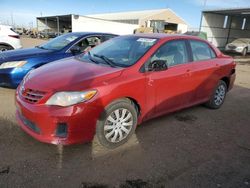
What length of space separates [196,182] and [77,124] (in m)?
1.60

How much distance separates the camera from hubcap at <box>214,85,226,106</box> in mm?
5355

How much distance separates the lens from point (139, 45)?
4082mm

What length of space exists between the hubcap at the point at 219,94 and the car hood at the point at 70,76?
2.88 meters

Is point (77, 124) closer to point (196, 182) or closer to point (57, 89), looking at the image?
point (57, 89)

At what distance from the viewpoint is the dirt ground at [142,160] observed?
2762 mm

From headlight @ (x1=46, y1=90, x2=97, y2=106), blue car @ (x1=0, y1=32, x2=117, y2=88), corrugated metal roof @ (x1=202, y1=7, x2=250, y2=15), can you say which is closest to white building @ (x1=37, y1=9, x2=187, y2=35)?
corrugated metal roof @ (x1=202, y1=7, x2=250, y2=15)

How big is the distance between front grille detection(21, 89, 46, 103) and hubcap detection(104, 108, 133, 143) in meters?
0.94

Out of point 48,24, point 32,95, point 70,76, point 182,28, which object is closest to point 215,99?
point 70,76

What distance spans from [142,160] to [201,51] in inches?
108

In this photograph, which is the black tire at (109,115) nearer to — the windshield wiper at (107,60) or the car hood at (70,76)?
the car hood at (70,76)

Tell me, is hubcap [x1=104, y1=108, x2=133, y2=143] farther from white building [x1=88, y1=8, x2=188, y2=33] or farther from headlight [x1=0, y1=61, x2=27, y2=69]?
white building [x1=88, y1=8, x2=188, y2=33]

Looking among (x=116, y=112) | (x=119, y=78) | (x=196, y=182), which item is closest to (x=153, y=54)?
(x=119, y=78)

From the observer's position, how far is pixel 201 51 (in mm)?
4828

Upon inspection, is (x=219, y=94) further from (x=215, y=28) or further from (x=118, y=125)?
(x=215, y=28)
